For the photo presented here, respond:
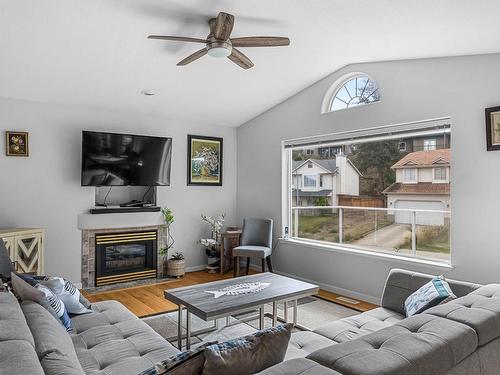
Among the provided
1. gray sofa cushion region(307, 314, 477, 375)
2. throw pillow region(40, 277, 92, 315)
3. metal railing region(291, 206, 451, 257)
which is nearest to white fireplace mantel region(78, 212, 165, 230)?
metal railing region(291, 206, 451, 257)

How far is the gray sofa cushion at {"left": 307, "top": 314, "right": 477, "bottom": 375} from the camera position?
1.26 metres

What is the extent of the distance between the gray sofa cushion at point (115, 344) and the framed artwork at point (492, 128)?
10.3 feet

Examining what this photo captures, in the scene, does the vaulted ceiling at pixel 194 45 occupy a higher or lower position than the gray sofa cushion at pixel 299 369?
higher

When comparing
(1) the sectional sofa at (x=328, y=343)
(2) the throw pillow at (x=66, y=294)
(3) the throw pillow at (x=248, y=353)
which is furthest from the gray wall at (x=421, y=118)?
(2) the throw pillow at (x=66, y=294)

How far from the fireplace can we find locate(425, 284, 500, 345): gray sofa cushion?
164 inches

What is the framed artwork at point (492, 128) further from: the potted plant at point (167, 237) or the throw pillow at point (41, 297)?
the potted plant at point (167, 237)

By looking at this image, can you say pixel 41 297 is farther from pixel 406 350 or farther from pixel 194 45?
pixel 194 45

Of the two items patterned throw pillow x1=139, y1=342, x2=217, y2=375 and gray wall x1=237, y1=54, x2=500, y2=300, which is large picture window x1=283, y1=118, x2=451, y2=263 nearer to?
gray wall x1=237, y1=54, x2=500, y2=300

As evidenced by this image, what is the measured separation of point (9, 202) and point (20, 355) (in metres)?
3.69

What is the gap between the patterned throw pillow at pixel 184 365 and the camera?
1.17m

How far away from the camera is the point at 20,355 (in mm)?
1255

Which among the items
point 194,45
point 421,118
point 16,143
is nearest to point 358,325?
point 421,118

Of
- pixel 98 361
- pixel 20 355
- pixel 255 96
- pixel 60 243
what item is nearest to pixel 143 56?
pixel 255 96

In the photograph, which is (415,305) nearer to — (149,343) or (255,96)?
(149,343)
